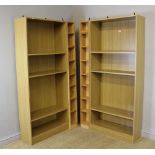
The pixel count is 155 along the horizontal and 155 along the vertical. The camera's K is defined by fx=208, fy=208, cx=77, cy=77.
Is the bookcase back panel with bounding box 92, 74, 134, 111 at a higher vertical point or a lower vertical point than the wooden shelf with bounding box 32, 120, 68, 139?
higher

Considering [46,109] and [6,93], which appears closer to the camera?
[6,93]

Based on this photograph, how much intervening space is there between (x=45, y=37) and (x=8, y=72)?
2.95ft

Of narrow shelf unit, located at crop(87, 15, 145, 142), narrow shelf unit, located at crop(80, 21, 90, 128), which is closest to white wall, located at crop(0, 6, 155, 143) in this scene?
narrow shelf unit, located at crop(87, 15, 145, 142)

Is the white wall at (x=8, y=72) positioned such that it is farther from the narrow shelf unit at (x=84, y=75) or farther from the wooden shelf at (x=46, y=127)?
the narrow shelf unit at (x=84, y=75)

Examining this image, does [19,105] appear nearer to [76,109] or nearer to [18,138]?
[18,138]

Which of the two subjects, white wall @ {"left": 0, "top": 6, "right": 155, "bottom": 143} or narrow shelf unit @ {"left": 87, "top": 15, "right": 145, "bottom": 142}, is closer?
white wall @ {"left": 0, "top": 6, "right": 155, "bottom": 143}

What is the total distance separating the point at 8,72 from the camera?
3055 millimetres

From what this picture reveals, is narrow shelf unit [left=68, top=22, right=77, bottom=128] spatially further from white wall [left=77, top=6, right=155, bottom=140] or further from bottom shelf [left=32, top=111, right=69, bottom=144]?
white wall [left=77, top=6, right=155, bottom=140]

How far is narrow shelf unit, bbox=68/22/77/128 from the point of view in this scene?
3.57 metres

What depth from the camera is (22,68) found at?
9.77 ft

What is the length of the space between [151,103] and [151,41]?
94cm

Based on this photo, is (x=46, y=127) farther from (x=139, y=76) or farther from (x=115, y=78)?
(x=139, y=76)
